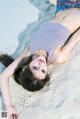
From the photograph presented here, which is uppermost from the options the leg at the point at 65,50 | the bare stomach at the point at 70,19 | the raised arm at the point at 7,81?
the raised arm at the point at 7,81

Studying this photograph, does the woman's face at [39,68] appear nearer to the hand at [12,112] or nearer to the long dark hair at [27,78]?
the long dark hair at [27,78]

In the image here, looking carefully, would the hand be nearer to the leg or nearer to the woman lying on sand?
the woman lying on sand

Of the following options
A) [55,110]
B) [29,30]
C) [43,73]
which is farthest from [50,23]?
[55,110]

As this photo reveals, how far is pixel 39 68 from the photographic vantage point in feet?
7.44

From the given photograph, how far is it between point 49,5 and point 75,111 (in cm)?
109

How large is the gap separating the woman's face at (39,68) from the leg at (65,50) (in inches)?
6.4

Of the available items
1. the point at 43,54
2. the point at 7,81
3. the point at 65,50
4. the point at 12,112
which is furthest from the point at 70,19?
the point at 12,112

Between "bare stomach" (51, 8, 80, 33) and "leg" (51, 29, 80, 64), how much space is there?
5 cm

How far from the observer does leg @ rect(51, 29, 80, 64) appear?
7.98 feet

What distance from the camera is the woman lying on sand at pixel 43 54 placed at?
2287mm

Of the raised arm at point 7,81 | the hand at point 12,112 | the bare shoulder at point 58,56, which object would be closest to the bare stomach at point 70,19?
the bare shoulder at point 58,56

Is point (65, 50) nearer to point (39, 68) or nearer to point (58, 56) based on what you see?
point (58, 56)

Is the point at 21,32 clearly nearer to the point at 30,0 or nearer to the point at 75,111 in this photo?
the point at 30,0

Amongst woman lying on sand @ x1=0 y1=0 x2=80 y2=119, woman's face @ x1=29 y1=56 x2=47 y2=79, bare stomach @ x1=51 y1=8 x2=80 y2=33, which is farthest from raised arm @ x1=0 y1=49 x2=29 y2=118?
bare stomach @ x1=51 y1=8 x2=80 y2=33
